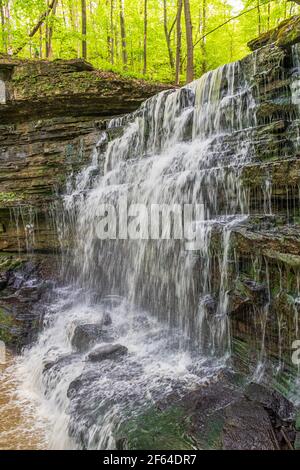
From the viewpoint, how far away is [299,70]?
22.0 feet

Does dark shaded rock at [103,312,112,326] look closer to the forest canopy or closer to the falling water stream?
the falling water stream

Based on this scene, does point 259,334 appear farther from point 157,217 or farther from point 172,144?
point 172,144

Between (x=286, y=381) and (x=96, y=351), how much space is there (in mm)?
3102

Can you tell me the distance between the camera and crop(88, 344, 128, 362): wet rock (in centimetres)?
609

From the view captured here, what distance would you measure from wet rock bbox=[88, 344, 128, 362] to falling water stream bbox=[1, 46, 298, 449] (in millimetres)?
102

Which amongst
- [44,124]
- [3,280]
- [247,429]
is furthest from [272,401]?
[44,124]

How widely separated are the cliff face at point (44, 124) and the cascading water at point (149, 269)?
2.47 feet

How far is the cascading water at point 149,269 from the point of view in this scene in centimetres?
523

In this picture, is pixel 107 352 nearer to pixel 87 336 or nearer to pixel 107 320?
pixel 87 336

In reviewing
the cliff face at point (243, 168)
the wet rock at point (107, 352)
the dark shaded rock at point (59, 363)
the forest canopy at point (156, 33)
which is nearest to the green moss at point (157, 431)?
the cliff face at point (243, 168)

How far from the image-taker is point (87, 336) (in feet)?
22.3

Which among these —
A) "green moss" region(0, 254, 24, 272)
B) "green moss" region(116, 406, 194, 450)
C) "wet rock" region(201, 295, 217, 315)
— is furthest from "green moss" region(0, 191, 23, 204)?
"green moss" region(116, 406, 194, 450)

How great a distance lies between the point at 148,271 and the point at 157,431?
3610mm
